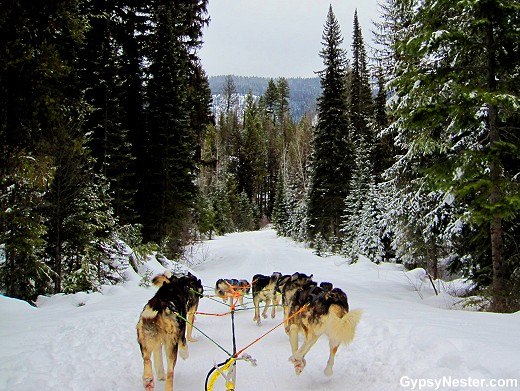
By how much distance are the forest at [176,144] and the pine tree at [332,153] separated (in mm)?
302

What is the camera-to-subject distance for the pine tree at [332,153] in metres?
27.9

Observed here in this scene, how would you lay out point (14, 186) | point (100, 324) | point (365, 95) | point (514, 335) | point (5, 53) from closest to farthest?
point (514, 335) < point (5, 53) < point (100, 324) < point (14, 186) < point (365, 95)

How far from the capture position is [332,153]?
2797cm

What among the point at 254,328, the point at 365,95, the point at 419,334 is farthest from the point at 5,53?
the point at 365,95

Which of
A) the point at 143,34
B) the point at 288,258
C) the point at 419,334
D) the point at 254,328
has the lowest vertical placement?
the point at 288,258

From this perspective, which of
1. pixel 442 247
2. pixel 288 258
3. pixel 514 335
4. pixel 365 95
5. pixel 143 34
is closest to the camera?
pixel 514 335

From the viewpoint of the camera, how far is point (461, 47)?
25.8 feet

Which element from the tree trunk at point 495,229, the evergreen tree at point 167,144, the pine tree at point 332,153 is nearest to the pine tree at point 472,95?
the tree trunk at point 495,229

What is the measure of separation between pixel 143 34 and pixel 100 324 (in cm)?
1878

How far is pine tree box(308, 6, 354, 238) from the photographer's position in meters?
27.9

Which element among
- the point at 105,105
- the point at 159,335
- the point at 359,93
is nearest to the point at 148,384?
the point at 159,335

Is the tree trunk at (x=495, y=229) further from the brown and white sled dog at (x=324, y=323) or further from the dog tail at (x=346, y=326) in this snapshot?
the dog tail at (x=346, y=326)

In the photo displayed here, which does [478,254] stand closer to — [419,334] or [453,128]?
[453,128]

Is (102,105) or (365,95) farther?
(365,95)
